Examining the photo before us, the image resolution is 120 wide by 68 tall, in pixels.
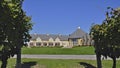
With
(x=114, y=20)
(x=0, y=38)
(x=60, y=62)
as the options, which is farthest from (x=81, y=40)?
(x=0, y=38)

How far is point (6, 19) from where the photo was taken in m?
26.9

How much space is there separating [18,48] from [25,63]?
1107 cm

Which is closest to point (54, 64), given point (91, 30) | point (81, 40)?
point (91, 30)

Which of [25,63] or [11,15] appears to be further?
[25,63]

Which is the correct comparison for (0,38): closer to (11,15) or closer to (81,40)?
(11,15)

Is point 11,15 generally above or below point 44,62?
above

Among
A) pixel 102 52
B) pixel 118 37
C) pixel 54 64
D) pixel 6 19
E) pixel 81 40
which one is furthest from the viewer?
pixel 81 40

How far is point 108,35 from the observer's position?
131 feet

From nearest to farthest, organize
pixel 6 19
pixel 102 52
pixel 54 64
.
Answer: pixel 6 19, pixel 102 52, pixel 54 64

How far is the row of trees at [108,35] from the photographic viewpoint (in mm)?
38359

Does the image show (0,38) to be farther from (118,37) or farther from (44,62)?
(44,62)

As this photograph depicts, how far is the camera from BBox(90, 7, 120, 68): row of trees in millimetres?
38359

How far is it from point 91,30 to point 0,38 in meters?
19.4

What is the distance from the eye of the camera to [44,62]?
49312 millimetres
